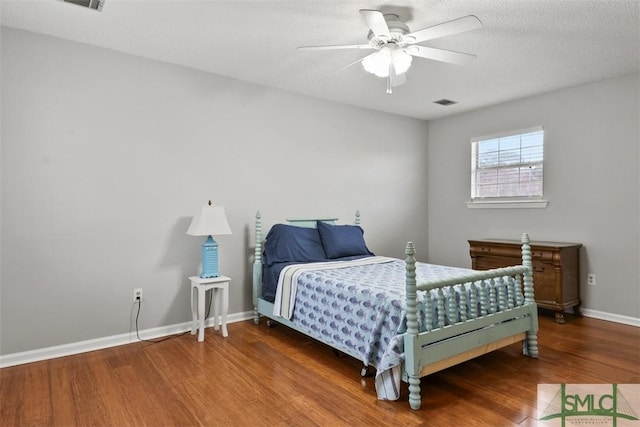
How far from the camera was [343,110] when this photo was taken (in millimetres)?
4719

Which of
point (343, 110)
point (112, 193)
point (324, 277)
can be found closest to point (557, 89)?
point (343, 110)

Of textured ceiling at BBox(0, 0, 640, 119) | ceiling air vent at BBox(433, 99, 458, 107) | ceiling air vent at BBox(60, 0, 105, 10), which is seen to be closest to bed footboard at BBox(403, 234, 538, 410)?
textured ceiling at BBox(0, 0, 640, 119)

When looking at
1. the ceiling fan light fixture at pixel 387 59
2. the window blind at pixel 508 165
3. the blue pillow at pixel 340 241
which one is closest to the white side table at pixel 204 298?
the blue pillow at pixel 340 241

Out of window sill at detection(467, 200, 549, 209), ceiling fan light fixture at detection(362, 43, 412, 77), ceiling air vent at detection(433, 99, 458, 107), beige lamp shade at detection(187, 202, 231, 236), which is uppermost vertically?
ceiling air vent at detection(433, 99, 458, 107)

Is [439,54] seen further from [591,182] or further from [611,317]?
[611,317]

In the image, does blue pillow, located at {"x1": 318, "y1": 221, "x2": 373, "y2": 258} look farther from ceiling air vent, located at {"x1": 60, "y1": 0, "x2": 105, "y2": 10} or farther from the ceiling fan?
ceiling air vent, located at {"x1": 60, "y1": 0, "x2": 105, "y2": 10}

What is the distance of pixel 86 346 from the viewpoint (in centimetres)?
304

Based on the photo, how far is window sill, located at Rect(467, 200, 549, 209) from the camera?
4.36 m

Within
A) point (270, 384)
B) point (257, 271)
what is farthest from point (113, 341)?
point (270, 384)

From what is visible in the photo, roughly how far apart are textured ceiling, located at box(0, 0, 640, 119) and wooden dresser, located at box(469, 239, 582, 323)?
5.62ft

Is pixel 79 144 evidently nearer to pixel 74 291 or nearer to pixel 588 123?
pixel 74 291

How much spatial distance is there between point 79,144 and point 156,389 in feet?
6.53

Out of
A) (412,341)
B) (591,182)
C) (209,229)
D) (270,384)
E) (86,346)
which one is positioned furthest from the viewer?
(591,182)

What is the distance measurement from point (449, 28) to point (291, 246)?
7.48ft
